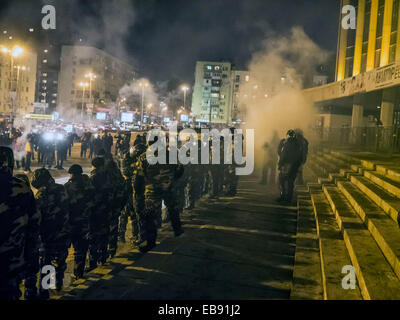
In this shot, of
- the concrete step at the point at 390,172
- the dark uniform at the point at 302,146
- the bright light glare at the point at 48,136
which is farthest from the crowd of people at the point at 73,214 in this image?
the bright light glare at the point at 48,136

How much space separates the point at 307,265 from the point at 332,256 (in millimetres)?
336

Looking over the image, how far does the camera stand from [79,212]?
4.61 m

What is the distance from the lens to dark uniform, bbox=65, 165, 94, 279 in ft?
15.0

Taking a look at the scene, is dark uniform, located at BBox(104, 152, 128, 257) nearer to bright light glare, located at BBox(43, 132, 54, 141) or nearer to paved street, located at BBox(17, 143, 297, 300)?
paved street, located at BBox(17, 143, 297, 300)

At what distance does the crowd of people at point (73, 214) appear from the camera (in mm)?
2811

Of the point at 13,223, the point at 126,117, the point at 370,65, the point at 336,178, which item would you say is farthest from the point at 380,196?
the point at 126,117

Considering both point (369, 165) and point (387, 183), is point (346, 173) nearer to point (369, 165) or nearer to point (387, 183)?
point (369, 165)

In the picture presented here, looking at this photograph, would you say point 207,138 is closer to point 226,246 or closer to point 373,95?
point 226,246

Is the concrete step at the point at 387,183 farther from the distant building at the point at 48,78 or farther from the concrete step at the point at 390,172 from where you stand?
the distant building at the point at 48,78

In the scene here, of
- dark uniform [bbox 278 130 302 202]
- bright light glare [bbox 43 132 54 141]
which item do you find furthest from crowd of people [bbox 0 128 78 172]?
dark uniform [bbox 278 130 302 202]

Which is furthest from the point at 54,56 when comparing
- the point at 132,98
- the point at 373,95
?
the point at 373,95

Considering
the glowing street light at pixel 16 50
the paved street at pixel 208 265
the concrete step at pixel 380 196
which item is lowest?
the paved street at pixel 208 265

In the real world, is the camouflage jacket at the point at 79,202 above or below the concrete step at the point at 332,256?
above

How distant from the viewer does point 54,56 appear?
359 ft
